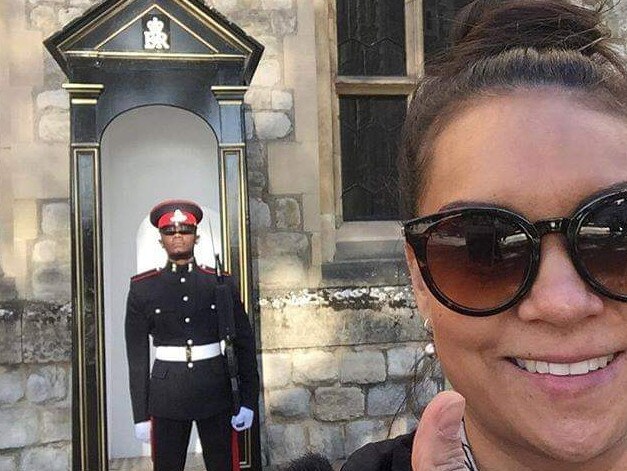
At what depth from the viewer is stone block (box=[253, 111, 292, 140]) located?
3.91 meters

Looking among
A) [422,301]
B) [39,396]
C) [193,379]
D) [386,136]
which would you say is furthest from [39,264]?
[422,301]

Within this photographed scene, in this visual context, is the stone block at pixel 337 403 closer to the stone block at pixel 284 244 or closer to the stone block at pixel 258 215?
the stone block at pixel 284 244

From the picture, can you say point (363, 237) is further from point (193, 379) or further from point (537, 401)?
point (537, 401)

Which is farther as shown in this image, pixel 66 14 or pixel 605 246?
pixel 66 14

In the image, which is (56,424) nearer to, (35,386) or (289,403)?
(35,386)

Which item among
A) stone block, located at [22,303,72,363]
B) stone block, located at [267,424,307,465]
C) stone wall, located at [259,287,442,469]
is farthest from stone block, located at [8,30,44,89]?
stone block, located at [267,424,307,465]

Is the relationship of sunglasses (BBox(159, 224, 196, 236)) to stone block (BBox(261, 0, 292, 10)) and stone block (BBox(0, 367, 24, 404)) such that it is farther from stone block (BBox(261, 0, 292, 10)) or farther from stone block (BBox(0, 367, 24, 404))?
stone block (BBox(261, 0, 292, 10))

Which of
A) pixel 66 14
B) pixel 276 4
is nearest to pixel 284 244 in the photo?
pixel 276 4

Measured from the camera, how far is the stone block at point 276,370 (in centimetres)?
380

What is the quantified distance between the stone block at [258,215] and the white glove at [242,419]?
121 cm

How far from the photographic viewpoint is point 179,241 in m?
3.11

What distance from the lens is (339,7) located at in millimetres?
4262

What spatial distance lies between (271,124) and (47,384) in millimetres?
1908

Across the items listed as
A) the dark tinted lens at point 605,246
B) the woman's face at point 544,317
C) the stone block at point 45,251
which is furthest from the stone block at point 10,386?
the dark tinted lens at point 605,246
